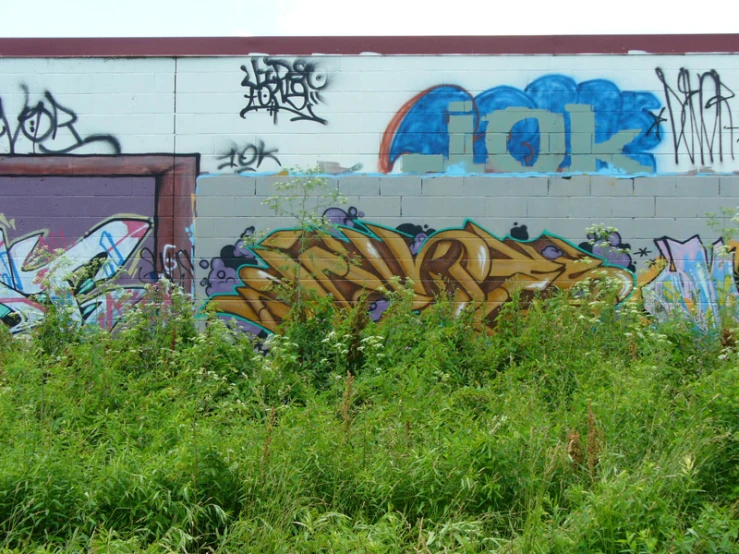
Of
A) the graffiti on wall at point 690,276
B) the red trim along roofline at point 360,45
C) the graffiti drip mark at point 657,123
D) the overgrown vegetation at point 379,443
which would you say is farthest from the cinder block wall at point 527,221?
the red trim along roofline at point 360,45

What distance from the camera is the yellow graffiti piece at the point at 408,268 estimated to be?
6980 millimetres

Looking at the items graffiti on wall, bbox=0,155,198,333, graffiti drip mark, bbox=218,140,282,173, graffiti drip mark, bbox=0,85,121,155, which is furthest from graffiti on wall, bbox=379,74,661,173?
graffiti drip mark, bbox=0,85,121,155

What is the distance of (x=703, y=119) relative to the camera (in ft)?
23.0

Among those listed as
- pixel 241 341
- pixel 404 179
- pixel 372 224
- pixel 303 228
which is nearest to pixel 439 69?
pixel 404 179

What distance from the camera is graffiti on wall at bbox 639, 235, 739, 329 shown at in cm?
686

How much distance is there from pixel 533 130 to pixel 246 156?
9.81ft

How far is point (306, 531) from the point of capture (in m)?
3.65

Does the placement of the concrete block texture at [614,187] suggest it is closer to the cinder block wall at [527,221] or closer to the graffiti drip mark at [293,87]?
the cinder block wall at [527,221]

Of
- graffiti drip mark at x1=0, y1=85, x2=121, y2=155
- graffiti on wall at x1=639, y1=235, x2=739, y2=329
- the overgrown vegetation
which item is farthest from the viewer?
graffiti drip mark at x1=0, y1=85, x2=121, y2=155

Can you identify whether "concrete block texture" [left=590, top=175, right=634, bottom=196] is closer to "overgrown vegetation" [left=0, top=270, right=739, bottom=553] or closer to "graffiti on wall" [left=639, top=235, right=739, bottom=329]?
"graffiti on wall" [left=639, top=235, right=739, bottom=329]

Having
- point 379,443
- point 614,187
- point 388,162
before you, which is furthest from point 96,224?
point 614,187

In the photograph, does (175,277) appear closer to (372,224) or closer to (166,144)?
(166,144)

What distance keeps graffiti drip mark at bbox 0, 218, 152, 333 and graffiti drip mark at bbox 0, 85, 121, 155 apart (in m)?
0.88

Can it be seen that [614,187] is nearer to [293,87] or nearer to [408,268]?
[408,268]
